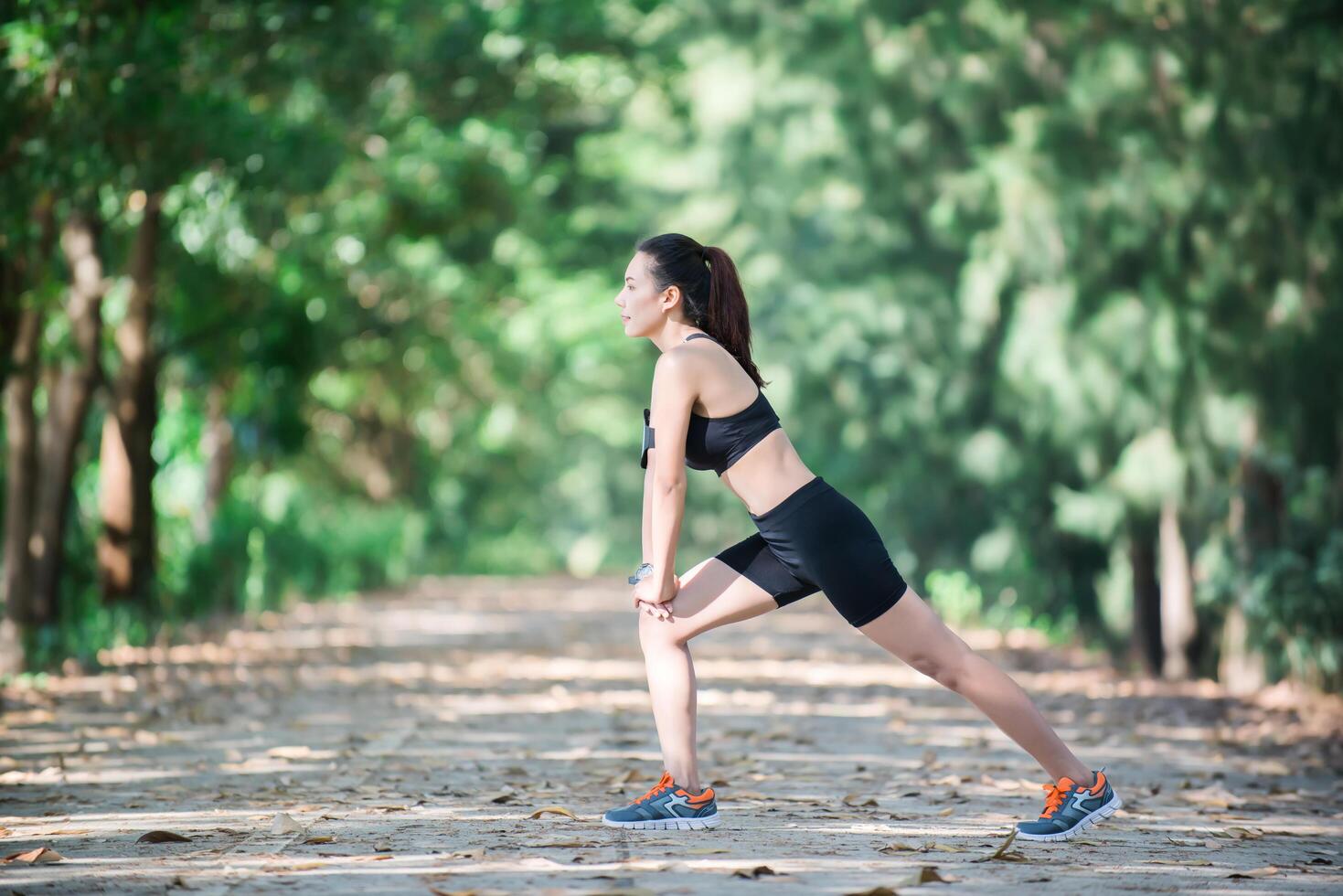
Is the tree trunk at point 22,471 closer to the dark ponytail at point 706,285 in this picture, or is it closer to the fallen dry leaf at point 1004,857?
the dark ponytail at point 706,285

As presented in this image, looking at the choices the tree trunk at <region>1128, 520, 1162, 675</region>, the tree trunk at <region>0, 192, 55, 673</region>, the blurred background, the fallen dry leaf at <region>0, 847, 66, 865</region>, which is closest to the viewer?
the fallen dry leaf at <region>0, 847, 66, 865</region>

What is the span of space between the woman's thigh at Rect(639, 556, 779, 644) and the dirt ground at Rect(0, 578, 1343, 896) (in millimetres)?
686

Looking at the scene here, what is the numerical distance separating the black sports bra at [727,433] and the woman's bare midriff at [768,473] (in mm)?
26

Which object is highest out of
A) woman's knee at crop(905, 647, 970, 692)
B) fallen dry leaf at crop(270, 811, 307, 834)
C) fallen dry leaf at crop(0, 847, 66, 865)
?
woman's knee at crop(905, 647, 970, 692)

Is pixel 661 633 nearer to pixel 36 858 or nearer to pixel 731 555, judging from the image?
pixel 731 555

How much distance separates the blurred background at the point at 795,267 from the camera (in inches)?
428

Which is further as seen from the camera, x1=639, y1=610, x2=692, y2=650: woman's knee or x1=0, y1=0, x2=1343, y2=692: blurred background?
x1=0, y1=0, x2=1343, y2=692: blurred background

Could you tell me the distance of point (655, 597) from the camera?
224 inches

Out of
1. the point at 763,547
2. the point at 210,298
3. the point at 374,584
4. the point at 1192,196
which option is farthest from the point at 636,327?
the point at 374,584

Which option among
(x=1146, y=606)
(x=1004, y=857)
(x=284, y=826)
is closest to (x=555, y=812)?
(x=284, y=826)

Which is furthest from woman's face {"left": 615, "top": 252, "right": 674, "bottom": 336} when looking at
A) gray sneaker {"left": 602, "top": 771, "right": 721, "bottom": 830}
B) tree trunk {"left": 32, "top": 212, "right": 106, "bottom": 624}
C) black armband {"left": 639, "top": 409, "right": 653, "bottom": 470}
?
tree trunk {"left": 32, "top": 212, "right": 106, "bottom": 624}

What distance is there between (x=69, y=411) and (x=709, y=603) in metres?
9.61

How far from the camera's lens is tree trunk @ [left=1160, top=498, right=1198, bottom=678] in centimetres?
1362

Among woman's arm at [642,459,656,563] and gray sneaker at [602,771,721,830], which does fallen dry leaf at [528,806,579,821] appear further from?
woman's arm at [642,459,656,563]
